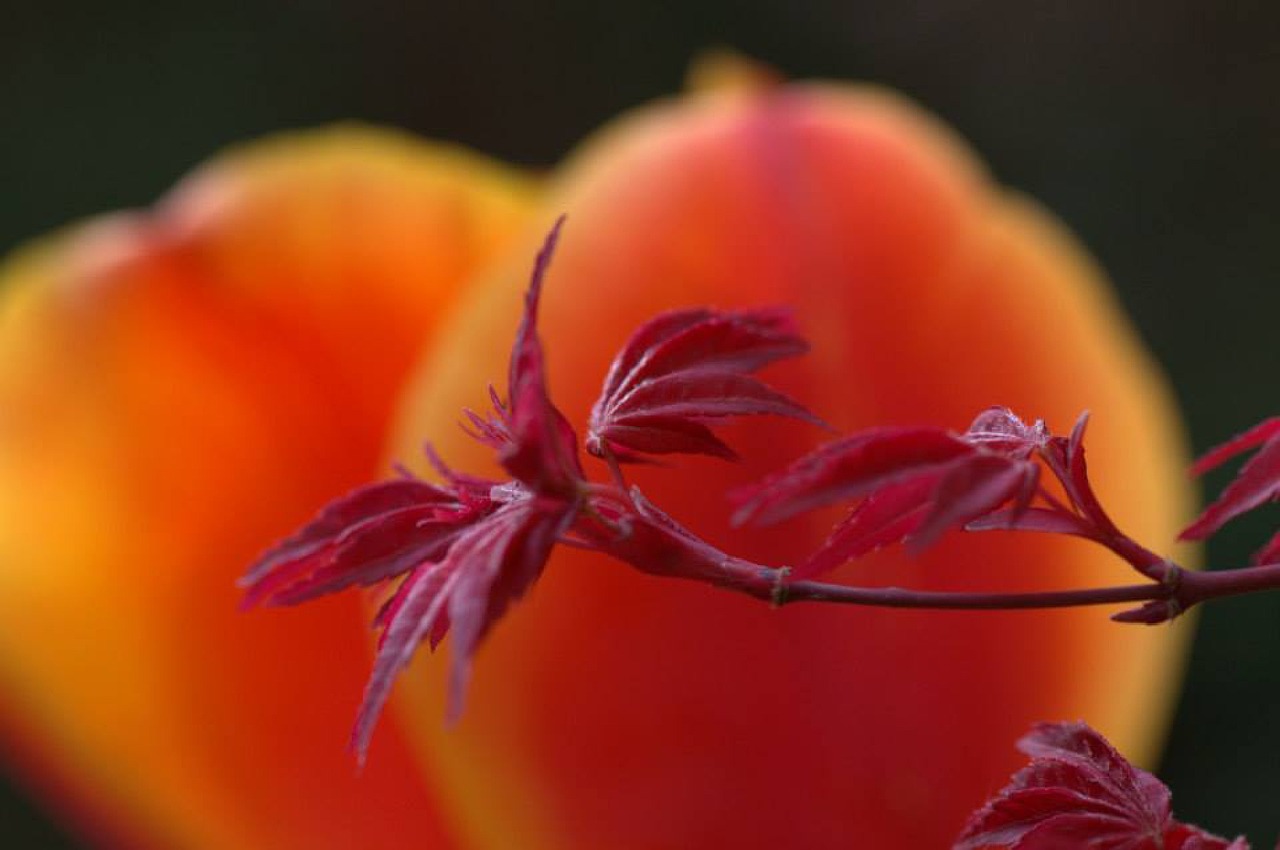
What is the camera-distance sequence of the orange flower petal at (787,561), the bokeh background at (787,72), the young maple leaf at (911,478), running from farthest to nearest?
the bokeh background at (787,72), the orange flower petal at (787,561), the young maple leaf at (911,478)

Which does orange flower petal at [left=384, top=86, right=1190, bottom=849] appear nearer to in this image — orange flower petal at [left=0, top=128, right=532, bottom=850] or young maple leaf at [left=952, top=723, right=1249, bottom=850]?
orange flower petal at [left=0, top=128, right=532, bottom=850]

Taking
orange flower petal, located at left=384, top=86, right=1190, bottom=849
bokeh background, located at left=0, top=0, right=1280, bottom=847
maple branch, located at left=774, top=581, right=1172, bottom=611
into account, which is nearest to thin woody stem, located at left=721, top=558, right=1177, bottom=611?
maple branch, located at left=774, top=581, right=1172, bottom=611

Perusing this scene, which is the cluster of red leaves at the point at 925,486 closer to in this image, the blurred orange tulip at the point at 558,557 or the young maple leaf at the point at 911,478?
the young maple leaf at the point at 911,478

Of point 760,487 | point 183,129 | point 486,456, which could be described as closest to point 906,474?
point 760,487

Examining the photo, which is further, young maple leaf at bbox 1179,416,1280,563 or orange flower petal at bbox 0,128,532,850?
orange flower petal at bbox 0,128,532,850

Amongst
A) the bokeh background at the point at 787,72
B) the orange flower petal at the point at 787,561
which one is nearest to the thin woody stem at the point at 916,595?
the orange flower petal at the point at 787,561

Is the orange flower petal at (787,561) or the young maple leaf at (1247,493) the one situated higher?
the young maple leaf at (1247,493)

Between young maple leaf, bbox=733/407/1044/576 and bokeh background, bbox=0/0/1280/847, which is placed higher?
young maple leaf, bbox=733/407/1044/576
